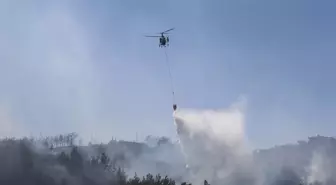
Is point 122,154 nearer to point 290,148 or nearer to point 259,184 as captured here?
point 259,184

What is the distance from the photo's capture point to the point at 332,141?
477 feet

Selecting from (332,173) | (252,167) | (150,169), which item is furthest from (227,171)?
(332,173)

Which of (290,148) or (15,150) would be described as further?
(290,148)

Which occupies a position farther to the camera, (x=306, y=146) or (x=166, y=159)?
(x=306, y=146)

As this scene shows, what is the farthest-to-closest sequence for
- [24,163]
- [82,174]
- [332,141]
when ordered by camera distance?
[332,141]
[82,174]
[24,163]

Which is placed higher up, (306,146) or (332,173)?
(306,146)

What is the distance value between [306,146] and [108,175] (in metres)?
88.2

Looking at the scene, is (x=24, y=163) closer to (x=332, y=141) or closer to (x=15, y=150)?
(x=15, y=150)

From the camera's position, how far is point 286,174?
126812 mm

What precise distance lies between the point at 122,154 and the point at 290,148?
5030 centimetres

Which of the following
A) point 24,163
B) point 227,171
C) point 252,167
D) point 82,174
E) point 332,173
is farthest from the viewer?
point 332,173

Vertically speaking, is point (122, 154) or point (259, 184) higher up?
point (122, 154)

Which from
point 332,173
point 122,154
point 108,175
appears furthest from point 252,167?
point 108,175

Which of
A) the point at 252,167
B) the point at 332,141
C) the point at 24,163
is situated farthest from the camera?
the point at 332,141
